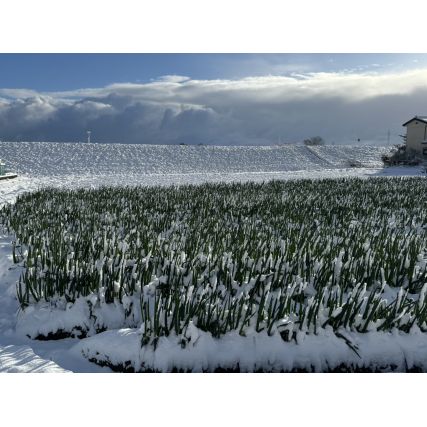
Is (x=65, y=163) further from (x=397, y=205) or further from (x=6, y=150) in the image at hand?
(x=397, y=205)

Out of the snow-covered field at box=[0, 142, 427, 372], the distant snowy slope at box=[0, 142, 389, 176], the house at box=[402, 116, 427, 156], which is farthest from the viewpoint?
the house at box=[402, 116, 427, 156]

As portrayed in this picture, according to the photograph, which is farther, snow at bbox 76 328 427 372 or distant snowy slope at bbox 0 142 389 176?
distant snowy slope at bbox 0 142 389 176

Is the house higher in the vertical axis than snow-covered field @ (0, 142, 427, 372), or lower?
higher

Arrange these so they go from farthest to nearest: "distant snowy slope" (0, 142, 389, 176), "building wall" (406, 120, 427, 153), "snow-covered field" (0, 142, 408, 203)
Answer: "building wall" (406, 120, 427, 153) < "distant snowy slope" (0, 142, 389, 176) < "snow-covered field" (0, 142, 408, 203)

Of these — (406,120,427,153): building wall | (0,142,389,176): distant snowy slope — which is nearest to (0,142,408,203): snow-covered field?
(0,142,389,176): distant snowy slope

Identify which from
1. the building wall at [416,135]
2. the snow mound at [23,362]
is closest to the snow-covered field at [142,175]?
the snow mound at [23,362]

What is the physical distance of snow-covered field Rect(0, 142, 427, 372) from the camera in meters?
3.59

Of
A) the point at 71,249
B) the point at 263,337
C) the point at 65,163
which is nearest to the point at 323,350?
the point at 263,337

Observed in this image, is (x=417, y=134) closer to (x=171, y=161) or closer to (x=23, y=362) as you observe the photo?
(x=171, y=161)

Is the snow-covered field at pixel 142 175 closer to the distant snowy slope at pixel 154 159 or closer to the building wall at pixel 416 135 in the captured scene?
the distant snowy slope at pixel 154 159

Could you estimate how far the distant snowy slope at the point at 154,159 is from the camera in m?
34.6

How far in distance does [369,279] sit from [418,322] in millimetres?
1260

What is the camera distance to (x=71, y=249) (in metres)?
6.24

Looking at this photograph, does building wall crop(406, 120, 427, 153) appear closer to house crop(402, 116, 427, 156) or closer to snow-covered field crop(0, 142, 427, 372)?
house crop(402, 116, 427, 156)
